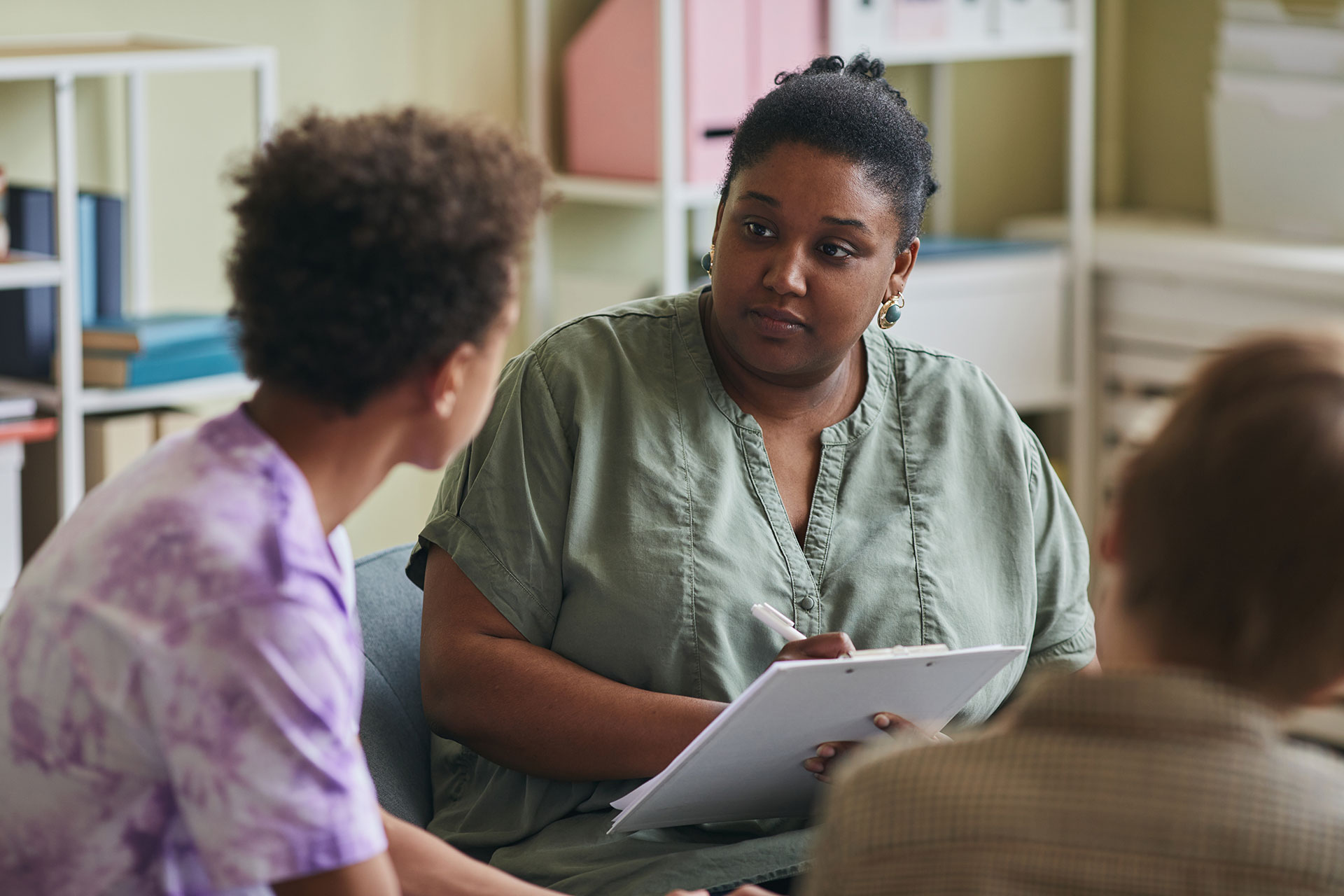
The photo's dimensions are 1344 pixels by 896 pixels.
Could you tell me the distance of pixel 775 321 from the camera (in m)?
1.51

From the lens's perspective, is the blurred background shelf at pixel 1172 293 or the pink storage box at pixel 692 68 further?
the blurred background shelf at pixel 1172 293

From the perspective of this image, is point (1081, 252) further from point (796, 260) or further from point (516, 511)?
point (516, 511)

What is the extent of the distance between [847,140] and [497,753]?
2.24 ft

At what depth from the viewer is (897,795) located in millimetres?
824

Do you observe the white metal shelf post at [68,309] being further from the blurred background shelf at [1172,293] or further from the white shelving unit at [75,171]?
the blurred background shelf at [1172,293]

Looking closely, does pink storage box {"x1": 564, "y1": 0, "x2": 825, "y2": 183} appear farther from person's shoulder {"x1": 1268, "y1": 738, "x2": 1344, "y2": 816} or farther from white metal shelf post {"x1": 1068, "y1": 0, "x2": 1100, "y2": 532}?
person's shoulder {"x1": 1268, "y1": 738, "x2": 1344, "y2": 816}

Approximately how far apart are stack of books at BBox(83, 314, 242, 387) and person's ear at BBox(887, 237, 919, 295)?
3.83 ft

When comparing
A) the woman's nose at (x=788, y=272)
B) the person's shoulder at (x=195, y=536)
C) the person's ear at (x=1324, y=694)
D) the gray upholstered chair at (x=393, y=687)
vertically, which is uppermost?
the woman's nose at (x=788, y=272)

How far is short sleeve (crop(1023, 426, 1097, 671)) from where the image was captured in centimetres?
159

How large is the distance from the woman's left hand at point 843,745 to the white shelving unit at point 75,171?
1.28 meters

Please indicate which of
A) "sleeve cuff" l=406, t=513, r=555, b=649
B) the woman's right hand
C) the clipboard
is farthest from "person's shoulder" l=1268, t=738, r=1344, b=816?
"sleeve cuff" l=406, t=513, r=555, b=649

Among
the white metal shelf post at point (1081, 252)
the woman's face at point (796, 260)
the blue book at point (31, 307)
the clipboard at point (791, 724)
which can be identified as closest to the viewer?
the clipboard at point (791, 724)

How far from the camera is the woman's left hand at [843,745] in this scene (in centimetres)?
134

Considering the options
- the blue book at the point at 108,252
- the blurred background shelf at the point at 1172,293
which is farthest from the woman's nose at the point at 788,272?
the blurred background shelf at the point at 1172,293
